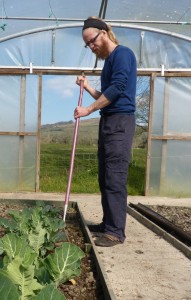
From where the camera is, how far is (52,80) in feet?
25.6

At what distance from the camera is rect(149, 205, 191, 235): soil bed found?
14.2ft

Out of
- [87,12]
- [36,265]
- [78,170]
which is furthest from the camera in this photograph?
[78,170]

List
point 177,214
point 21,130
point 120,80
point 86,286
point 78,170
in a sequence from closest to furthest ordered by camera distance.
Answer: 1. point 86,286
2. point 120,80
3. point 177,214
4. point 21,130
5. point 78,170

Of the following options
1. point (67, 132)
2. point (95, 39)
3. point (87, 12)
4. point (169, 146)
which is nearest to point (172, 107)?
point (169, 146)

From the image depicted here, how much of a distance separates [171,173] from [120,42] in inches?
85.6

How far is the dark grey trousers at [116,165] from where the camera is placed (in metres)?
2.99

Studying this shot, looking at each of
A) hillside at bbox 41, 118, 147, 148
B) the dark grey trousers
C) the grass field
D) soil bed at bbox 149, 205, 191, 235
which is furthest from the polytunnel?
the dark grey trousers

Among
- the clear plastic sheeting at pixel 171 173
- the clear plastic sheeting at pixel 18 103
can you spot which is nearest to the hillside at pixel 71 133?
the clear plastic sheeting at pixel 18 103

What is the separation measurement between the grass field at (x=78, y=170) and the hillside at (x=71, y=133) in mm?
141

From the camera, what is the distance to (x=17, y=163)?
6.79 metres

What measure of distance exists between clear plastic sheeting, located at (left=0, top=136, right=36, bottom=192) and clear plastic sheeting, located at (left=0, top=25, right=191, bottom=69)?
120cm

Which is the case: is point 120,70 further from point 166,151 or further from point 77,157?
point 77,157

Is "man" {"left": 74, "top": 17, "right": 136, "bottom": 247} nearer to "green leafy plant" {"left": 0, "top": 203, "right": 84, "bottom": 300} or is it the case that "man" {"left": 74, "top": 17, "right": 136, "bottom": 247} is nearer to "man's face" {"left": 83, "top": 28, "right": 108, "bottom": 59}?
"man's face" {"left": 83, "top": 28, "right": 108, "bottom": 59}

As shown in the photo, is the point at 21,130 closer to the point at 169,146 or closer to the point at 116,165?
the point at 169,146
